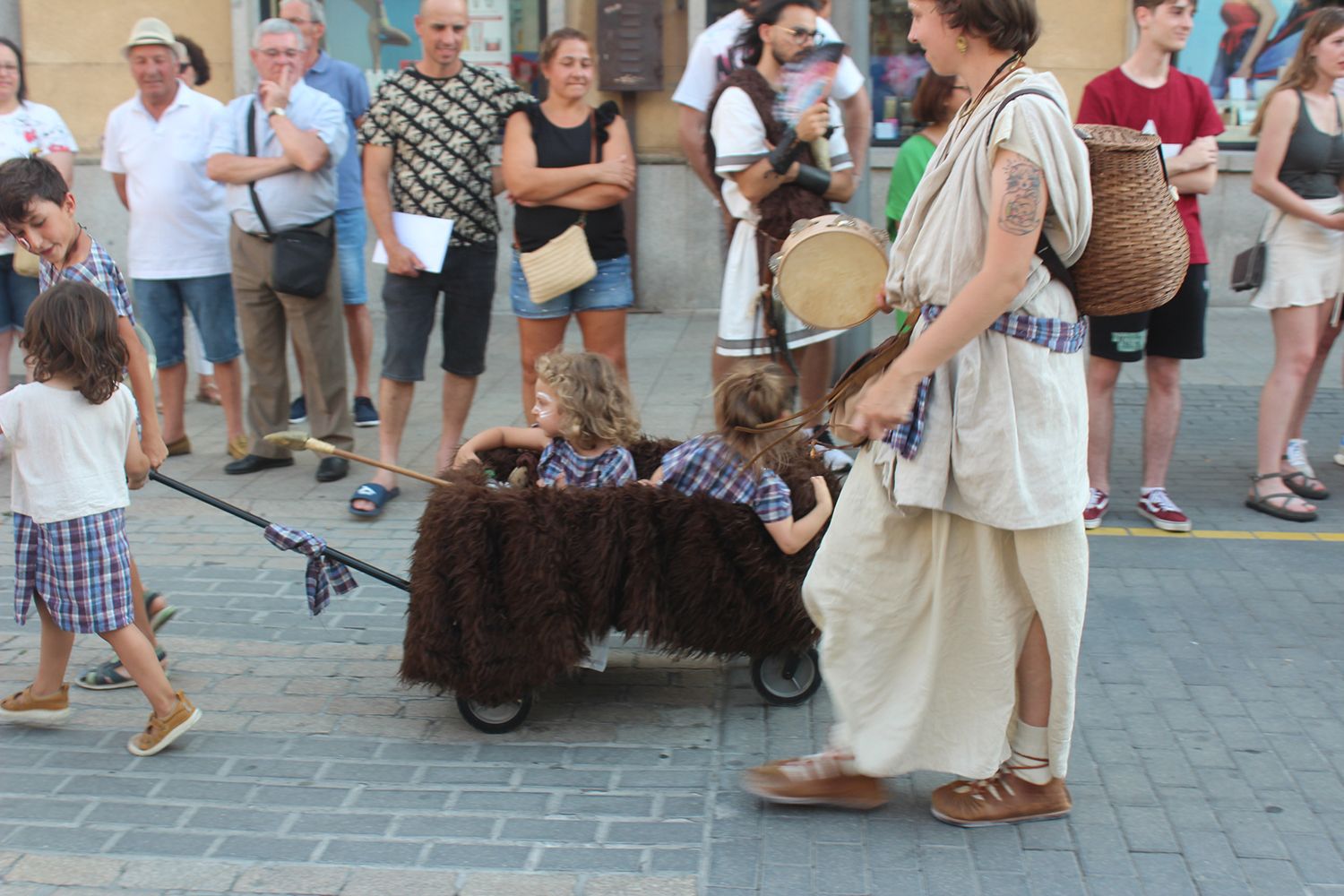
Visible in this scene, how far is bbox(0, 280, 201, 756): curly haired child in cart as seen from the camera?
12.3ft

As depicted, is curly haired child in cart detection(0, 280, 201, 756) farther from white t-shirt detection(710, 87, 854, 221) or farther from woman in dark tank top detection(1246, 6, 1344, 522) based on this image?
woman in dark tank top detection(1246, 6, 1344, 522)

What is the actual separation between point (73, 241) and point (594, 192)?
2204 mm

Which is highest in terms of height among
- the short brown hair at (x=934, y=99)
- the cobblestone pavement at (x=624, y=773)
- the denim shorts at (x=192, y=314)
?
the short brown hair at (x=934, y=99)

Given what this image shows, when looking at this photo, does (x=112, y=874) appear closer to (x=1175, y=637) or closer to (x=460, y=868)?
(x=460, y=868)

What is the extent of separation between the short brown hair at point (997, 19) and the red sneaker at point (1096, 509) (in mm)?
3068

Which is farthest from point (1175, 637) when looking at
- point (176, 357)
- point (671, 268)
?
point (671, 268)

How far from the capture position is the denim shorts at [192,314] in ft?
22.3

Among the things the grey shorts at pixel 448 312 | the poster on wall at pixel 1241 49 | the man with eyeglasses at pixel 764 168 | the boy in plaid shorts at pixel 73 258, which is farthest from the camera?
the poster on wall at pixel 1241 49

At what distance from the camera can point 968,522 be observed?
131 inches

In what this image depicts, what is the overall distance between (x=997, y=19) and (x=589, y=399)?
157 centimetres

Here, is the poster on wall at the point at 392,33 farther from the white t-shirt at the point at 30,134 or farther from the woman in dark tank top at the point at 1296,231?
the woman in dark tank top at the point at 1296,231

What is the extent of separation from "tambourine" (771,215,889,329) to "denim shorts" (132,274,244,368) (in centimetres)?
380

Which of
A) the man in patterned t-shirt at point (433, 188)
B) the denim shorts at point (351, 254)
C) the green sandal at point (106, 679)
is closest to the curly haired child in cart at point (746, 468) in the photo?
the green sandal at point (106, 679)

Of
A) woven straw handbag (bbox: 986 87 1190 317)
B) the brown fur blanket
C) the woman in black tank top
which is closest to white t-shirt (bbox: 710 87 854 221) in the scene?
the woman in black tank top
